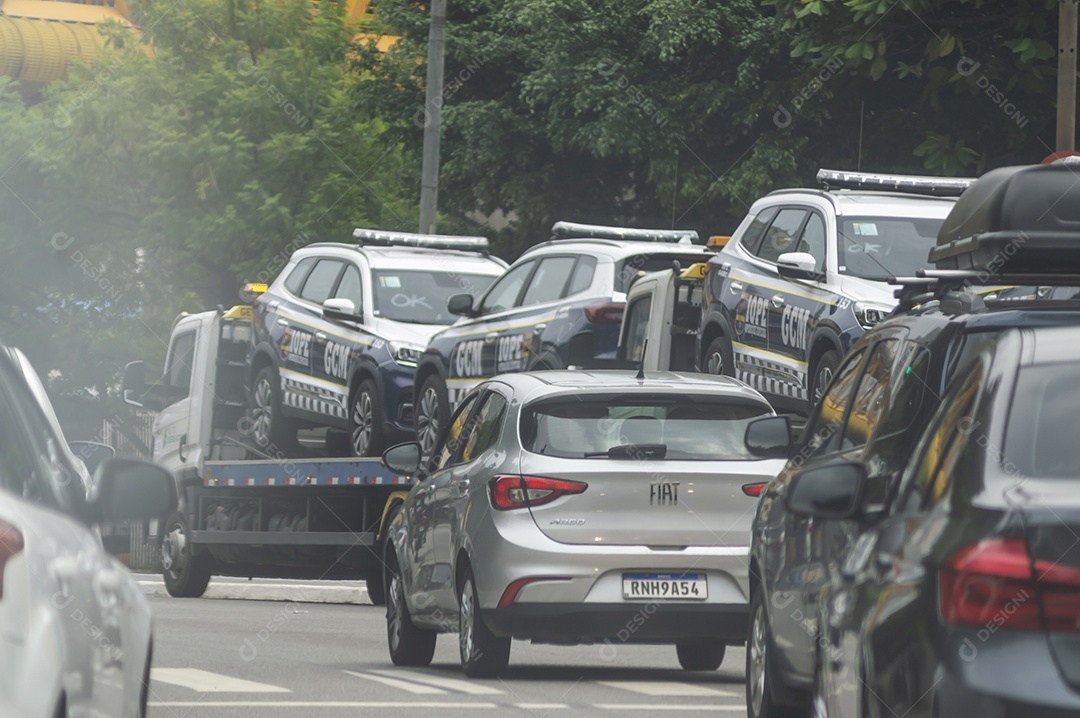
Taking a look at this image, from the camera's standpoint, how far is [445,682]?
10.9m

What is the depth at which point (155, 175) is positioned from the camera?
41.7 metres

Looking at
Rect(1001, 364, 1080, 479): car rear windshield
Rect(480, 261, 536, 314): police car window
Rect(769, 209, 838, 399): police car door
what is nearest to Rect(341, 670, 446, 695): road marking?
Rect(769, 209, 838, 399): police car door

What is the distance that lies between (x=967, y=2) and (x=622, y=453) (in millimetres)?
16041

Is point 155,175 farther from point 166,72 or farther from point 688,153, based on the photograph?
point 688,153

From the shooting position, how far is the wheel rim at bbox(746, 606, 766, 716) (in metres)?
7.70

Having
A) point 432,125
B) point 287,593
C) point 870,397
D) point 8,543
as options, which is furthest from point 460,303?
point 8,543

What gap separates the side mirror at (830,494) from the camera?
18.3 ft

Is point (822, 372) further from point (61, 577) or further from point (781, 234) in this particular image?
point (61, 577)

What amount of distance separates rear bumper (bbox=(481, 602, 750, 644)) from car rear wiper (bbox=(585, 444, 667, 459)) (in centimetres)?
76

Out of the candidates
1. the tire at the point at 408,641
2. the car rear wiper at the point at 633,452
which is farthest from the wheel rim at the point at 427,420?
the car rear wiper at the point at 633,452

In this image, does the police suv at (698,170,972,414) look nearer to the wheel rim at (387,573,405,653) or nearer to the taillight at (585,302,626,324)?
the taillight at (585,302,626,324)

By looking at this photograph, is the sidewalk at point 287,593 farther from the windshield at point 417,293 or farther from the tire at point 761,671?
the tire at point 761,671

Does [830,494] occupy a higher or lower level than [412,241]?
higher

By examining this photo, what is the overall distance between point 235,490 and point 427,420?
4.77 metres
